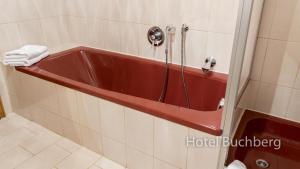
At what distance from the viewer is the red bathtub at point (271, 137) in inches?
56.8

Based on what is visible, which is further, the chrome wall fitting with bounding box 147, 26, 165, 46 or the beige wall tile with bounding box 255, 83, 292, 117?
the chrome wall fitting with bounding box 147, 26, 165, 46

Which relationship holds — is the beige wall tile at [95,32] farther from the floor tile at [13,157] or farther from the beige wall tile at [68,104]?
the floor tile at [13,157]

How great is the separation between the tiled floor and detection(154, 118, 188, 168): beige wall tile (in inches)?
16.7

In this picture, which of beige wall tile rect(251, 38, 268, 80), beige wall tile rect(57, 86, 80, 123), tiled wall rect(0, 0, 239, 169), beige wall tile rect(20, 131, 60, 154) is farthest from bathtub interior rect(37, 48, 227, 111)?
beige wall tile rect(20, 131, 60, 154)

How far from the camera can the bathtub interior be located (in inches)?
67.1

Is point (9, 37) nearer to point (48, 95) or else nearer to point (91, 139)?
point (48, 95)

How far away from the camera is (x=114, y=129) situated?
1.45 m

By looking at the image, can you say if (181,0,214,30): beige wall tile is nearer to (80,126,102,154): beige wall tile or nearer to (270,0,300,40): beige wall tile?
(270,0,300,40): beige wall tile

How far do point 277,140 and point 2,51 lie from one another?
2331 millimetres

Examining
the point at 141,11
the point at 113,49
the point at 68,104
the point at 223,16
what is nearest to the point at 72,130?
the point at 68,104

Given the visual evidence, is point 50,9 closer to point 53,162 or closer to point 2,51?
point 2,51

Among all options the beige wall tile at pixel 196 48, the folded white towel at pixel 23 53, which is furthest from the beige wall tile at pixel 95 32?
the beige wall tile at pixel 196 48

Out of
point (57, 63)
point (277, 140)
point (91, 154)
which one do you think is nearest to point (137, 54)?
point (57, 63)

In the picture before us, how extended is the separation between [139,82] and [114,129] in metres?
0.69
